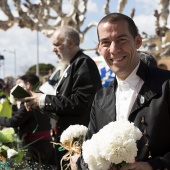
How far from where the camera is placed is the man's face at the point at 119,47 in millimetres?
2113

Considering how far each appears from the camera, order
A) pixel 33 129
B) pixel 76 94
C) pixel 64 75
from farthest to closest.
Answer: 1. pixel 33 129
2. pixel 64 75
3. pixel 76 94

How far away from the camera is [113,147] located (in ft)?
6.01

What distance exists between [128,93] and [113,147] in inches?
17.0

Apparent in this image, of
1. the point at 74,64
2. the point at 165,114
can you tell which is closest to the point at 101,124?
the point at 165,114

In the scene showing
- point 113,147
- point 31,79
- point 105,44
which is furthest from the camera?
point 31,79

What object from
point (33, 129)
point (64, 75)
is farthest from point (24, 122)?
point (64, 75)

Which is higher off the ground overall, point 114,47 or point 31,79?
point 114,47

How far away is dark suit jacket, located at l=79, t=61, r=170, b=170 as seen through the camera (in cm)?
202

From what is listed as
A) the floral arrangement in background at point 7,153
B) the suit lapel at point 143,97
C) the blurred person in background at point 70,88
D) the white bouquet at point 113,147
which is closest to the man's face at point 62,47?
the blurred person in background at point 70,88

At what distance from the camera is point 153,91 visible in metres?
2.10

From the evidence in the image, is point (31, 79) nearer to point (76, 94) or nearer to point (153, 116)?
point (76, 94)

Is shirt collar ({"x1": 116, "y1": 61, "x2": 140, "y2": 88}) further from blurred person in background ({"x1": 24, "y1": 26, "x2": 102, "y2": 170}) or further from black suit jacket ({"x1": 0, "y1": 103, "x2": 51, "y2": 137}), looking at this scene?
black suit jacket ({"x1": 0, "y1": 103, "x2": 51, "y2": 137})

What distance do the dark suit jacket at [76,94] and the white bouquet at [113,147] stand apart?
6.12 ft

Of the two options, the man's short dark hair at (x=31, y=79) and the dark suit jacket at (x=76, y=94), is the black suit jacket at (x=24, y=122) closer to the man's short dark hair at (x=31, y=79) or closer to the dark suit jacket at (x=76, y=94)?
the man's short dark hair at (x=31, y=79)
